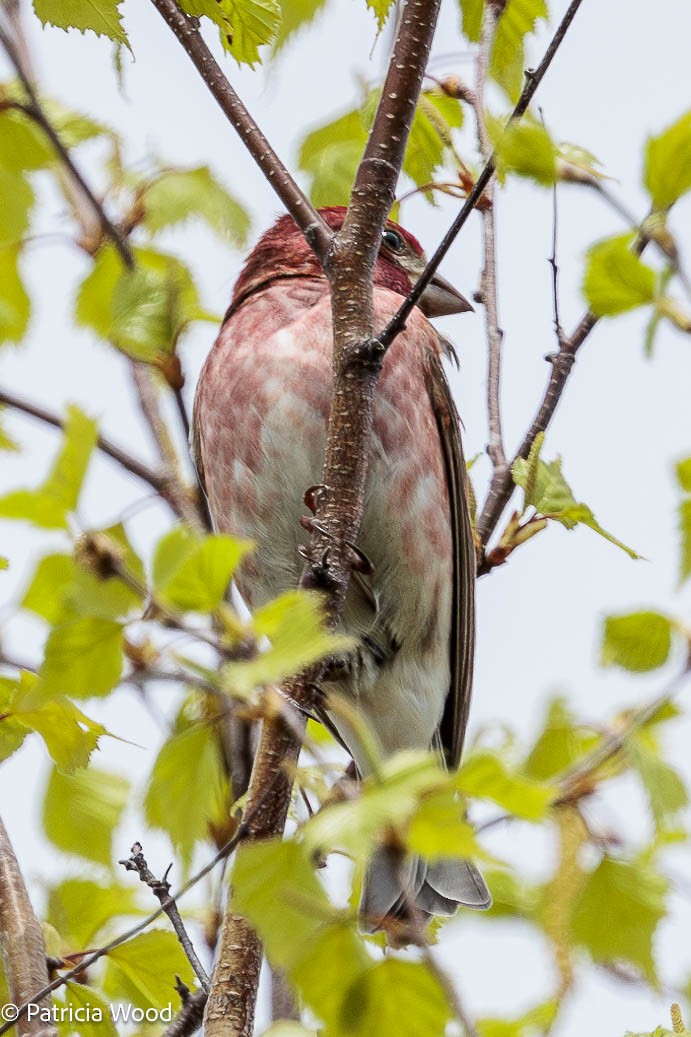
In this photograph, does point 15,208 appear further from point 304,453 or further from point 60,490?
point 60,490

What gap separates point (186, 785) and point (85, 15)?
152 cm

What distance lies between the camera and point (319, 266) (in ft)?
15.5

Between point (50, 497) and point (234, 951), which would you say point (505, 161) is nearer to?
point (50, 497)

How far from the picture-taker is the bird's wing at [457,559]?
455cm

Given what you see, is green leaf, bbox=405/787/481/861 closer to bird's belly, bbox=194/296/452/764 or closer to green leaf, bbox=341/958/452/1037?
green leaf, bbox=341/958/452/1037

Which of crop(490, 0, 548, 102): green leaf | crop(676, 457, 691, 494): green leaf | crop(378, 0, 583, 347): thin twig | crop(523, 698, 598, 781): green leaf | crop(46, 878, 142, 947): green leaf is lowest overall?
crop(523, 698, 598, 781): green leaf

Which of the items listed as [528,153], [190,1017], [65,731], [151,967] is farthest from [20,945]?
[528,153]

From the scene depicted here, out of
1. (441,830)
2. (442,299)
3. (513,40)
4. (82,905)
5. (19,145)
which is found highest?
(442,299)

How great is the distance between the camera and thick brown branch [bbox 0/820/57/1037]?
9.75 feet

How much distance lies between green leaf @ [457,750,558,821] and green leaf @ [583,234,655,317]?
695 mm

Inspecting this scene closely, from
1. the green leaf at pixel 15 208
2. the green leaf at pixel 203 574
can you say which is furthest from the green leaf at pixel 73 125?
the green leaf at pixel 203 574

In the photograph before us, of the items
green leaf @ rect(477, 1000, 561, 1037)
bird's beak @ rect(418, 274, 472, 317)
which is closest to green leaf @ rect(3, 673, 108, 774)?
green leaf @ rect(477, 1000, 561, 1037)

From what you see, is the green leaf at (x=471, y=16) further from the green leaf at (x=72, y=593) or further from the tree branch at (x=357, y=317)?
the green leaf at (x=72, y=593)

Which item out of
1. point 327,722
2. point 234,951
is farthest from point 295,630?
point 327,722
